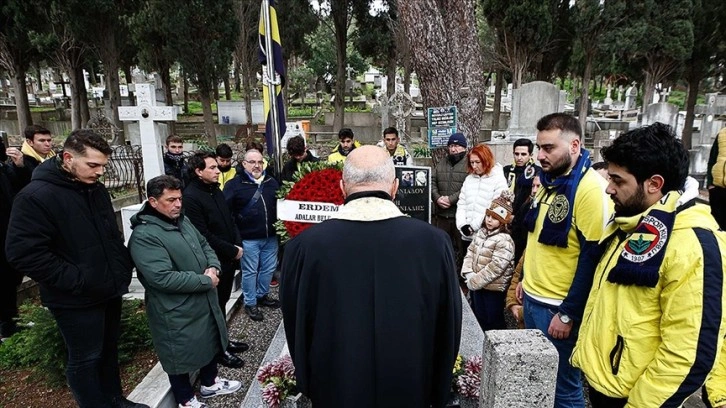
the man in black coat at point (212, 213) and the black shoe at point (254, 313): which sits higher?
the man in black coat at point (212, 213)

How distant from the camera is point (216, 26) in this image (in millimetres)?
16797

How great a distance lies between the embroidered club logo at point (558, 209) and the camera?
2.60 metres

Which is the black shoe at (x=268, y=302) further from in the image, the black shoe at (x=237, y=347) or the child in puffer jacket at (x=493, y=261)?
the child in puffer jacket at (x=493, y=261)

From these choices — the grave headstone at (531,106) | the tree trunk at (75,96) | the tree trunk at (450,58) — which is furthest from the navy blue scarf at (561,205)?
the tree trunk at (75,96)

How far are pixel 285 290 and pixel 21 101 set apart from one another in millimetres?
22949

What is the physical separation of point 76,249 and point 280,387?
1592 mm

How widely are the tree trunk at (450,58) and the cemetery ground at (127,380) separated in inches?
175

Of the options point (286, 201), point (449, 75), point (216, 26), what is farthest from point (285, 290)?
point (216, 26)

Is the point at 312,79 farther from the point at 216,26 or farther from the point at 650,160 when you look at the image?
the point at 650,160

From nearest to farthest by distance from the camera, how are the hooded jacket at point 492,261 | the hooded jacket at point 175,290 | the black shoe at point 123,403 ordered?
the hooded jacket at point 175,290
the black shoe at point 123,403
the hooded jacket at point 492,261

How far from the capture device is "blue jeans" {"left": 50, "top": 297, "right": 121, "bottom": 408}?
9.05 ft

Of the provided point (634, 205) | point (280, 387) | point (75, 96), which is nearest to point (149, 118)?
point (280, 387)

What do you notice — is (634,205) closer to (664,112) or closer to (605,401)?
(605,401)

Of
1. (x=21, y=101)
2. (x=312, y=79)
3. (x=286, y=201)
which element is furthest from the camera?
(x=312, y=79)
